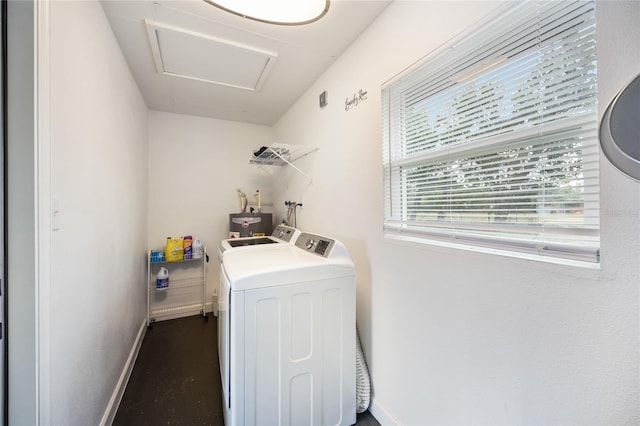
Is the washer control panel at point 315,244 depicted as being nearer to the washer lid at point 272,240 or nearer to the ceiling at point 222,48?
the washer lid at point 272,240

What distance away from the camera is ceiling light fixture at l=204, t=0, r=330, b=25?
1.37 m

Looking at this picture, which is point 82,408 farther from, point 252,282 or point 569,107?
point 569,107

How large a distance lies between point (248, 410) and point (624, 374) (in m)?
1.42

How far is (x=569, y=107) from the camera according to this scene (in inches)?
31.3

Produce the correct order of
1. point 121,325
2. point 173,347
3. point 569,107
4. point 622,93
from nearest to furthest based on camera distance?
point 622,93 → point 569,107 → point 121,325 → point 173,347

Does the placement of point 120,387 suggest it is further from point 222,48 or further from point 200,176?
point 222,48

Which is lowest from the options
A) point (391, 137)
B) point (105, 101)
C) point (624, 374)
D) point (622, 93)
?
point (624, 374)

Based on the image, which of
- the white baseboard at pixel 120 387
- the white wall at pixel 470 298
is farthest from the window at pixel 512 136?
the white baseboard at pixel 120 387

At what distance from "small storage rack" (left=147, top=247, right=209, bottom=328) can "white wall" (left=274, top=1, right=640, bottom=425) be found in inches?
80.4

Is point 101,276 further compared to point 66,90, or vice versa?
point 101,276

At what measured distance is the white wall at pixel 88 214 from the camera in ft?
3.35

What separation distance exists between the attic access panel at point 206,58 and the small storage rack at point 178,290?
1979mm

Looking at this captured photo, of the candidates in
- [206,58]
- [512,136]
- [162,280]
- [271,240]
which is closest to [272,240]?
[271,240]

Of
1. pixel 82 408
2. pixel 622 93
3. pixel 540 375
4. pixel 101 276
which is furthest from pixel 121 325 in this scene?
pixel 622 93
